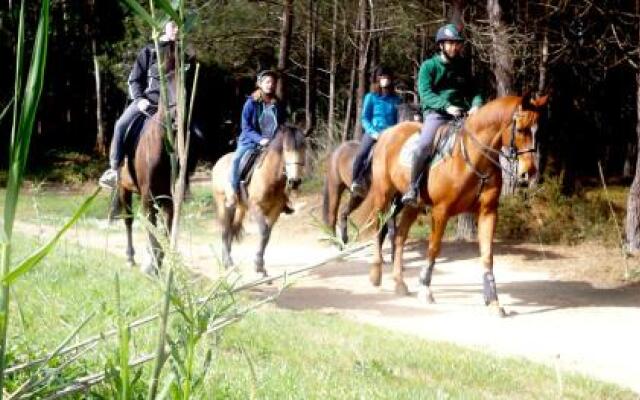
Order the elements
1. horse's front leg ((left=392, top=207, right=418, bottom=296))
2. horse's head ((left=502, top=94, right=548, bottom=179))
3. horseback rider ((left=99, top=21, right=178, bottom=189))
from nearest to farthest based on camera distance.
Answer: horse's head ((left=502, top=94, right=548, bottom=179))
horseback rider ((left=99, top=21, right=178, bottom=189))
horse's front leg ((left=392, top=207, right=418, bottom=296))

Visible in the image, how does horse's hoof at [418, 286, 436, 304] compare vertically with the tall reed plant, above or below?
below

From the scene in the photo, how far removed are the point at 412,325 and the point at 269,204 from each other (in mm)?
3200

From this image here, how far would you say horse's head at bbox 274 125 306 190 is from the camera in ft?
32.6

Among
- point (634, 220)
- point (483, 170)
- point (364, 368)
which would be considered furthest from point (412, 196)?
point (634, 220)

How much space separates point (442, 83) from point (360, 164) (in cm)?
320

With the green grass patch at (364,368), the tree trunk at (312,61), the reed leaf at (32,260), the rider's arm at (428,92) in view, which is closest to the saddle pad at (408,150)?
the rider's arm at (428,92)

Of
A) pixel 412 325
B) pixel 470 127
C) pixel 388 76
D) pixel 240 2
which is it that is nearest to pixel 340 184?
pixel 388 76

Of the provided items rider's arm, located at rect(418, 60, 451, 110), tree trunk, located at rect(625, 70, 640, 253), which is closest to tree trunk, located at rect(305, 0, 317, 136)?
tree trunk, located at rect(625, 70, 640, 253)

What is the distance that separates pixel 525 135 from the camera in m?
8.51

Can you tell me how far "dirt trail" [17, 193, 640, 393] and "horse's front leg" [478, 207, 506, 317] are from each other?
0.57 ft

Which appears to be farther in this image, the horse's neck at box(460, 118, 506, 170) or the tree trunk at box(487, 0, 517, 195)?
the tree trunk at box(487, 0, 517, 195)

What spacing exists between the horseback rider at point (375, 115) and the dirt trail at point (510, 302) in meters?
1.48

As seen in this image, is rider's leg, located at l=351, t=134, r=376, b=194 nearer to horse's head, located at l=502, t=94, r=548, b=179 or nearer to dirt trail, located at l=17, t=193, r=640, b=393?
dirt trail, located at l=17, t=193, r=640, b=393

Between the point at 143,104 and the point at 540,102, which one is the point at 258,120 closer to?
the point at 143,104
